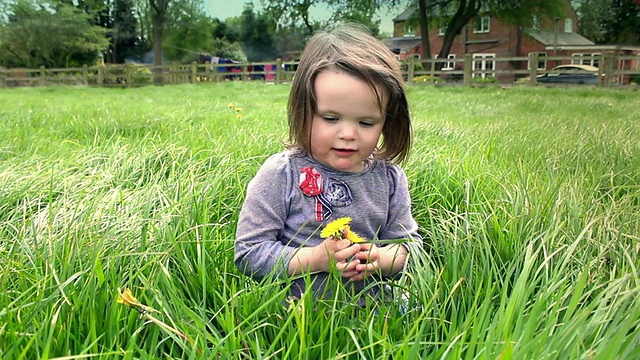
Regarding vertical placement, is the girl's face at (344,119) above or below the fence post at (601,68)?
below

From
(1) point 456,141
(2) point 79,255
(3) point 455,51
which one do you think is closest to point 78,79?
(1) point 456,141

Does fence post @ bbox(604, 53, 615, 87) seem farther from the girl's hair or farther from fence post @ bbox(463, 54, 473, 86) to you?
the girl's hair

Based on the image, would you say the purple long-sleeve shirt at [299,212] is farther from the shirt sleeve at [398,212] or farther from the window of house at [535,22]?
the window of house at [535,22]

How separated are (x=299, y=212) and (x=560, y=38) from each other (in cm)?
3970

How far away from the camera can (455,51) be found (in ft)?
123

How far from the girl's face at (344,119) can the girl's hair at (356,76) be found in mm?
19

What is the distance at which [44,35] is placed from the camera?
91.4ft

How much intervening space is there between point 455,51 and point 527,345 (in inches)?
1529

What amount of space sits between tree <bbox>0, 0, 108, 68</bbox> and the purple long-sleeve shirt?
30.4 metres

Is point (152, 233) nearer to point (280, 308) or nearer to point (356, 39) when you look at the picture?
point (280, 308)

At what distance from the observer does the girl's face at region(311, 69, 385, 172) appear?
136cm

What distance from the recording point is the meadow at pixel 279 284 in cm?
94

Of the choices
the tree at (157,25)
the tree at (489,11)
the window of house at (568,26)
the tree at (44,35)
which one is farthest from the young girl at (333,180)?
the window of house at (568,26)

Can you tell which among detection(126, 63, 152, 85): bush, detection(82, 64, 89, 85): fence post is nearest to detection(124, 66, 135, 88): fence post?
detection(126, 63, 152, 85): bush
